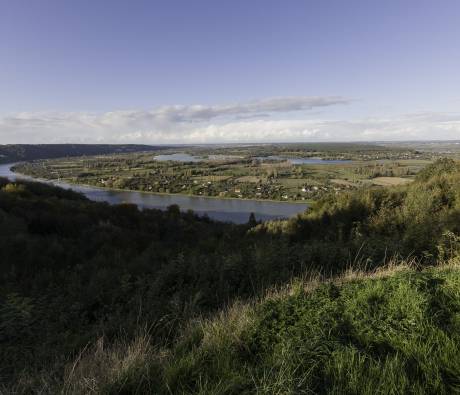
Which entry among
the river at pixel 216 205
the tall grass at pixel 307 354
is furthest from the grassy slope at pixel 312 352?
the river at pixel 216 205

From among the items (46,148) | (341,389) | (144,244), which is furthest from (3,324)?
(46,148)

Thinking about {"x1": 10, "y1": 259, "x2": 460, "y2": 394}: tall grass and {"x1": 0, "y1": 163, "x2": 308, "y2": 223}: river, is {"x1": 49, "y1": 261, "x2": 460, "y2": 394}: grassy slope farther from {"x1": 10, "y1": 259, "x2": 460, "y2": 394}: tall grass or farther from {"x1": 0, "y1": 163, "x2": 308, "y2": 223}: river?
{"x1": 0, "y1": 163, "x2": 308, "y2": 223}: river

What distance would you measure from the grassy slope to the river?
39959mm

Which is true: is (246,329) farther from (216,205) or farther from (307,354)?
(216,205)

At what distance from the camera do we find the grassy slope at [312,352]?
1.90 metres

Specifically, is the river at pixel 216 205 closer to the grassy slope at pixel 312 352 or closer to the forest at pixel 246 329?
the forest at pixel 246 329

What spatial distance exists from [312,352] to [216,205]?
5566 centimetres

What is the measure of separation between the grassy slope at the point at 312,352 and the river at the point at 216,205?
131ft

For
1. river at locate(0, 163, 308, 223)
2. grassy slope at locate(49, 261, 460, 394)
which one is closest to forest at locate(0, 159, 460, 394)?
grassy slope at locate(49, 261, 460, 394)

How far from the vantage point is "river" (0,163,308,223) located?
4755 cm

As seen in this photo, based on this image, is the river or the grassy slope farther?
the river

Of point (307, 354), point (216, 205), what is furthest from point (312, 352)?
point (216, 205)

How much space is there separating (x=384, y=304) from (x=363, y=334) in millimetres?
660

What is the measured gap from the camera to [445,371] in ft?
6.34
